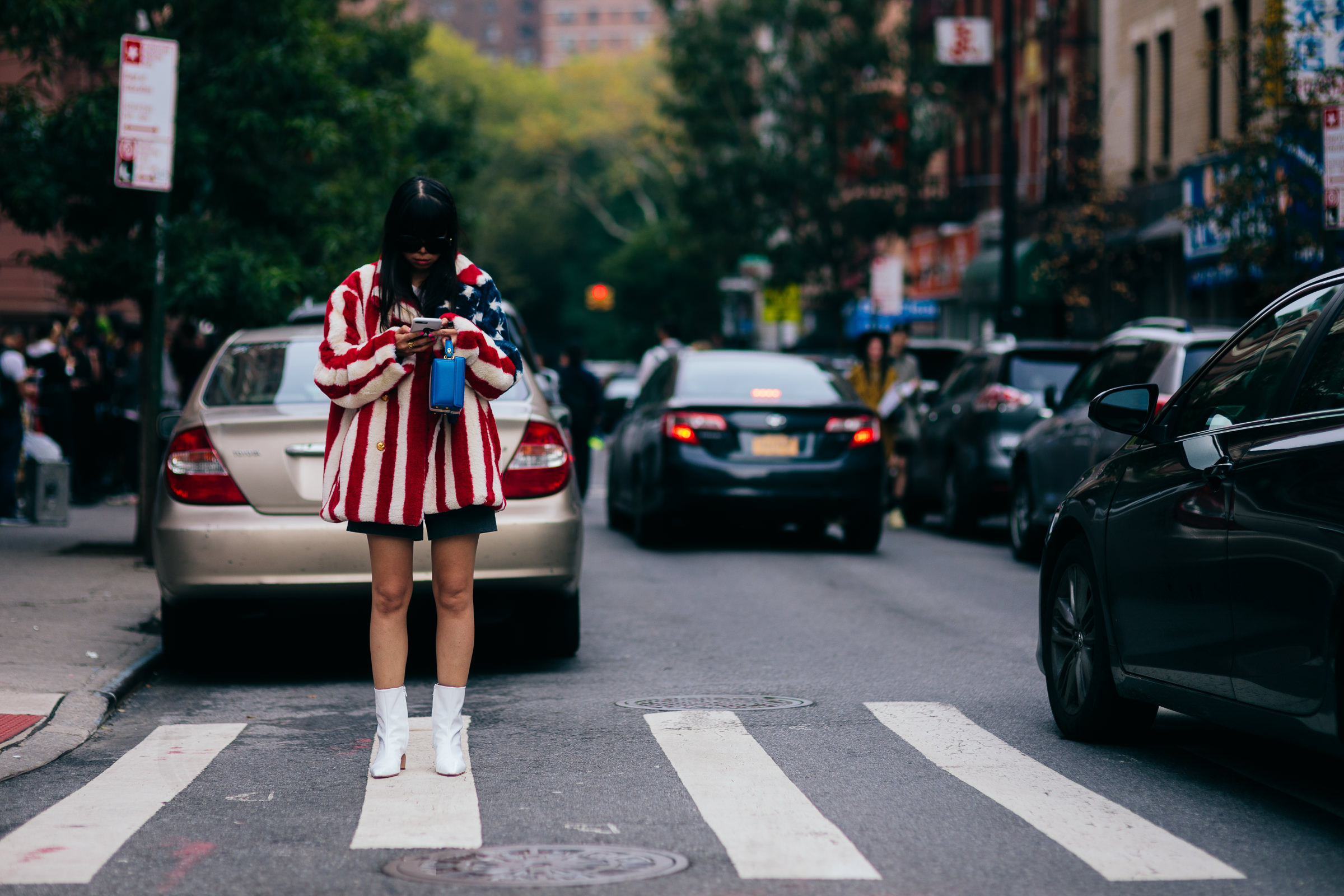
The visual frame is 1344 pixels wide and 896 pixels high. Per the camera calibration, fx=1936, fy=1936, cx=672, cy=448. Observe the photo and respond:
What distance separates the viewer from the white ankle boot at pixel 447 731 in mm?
5789

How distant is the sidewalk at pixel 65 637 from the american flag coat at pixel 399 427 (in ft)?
4.90

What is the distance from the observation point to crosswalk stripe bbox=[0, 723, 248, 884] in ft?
15.4

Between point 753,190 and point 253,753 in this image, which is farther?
point 753,190

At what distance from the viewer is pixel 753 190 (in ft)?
126

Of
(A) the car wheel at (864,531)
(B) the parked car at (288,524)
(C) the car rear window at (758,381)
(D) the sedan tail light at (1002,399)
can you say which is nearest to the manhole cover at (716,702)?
(B) the parked car at (288,524)

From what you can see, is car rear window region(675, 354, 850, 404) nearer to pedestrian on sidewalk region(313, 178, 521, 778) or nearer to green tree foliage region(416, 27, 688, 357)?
pedestrian on sidewalk region(313, 178, 521, 778)

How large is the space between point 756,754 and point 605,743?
0.56 meters

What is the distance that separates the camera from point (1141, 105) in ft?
98.2

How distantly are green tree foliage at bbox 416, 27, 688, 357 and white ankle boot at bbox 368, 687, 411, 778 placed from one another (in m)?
60.8

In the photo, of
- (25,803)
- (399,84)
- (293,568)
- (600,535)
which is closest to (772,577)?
(600,535)

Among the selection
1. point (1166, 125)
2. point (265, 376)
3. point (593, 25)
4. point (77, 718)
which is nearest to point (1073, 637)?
point (77, 718)

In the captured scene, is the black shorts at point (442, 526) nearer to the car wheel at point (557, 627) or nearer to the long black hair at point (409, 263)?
the long black hair at point (409, 263)

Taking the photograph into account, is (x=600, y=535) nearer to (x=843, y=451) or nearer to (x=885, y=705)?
(x=843, y=451)

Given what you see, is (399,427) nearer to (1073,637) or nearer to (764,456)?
(1073,637)
